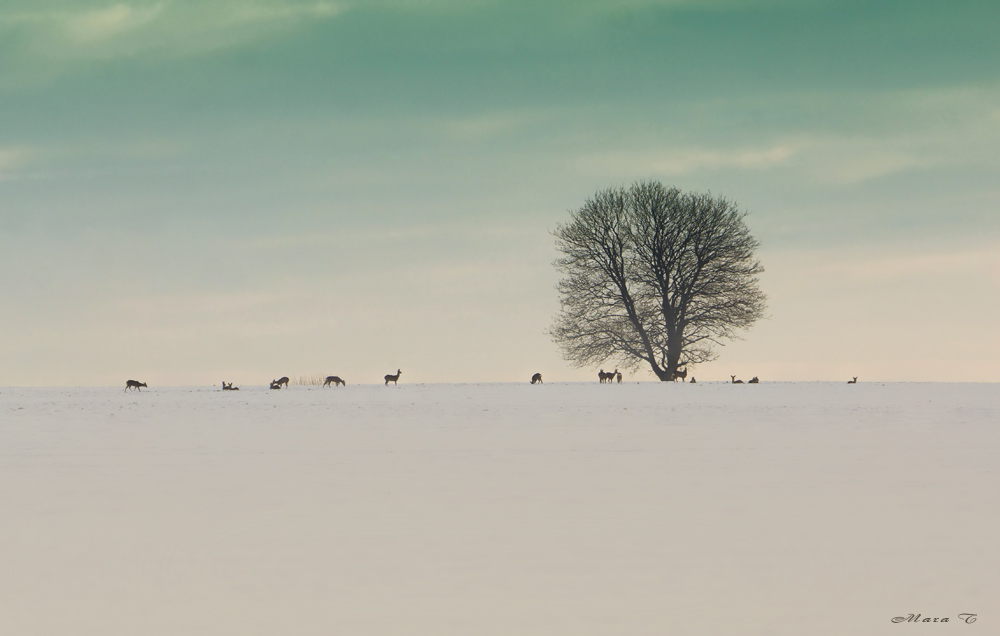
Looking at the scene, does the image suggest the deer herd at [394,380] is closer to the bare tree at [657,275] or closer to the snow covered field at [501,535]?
the bare tree at [657,275]

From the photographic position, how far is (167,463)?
11.6m

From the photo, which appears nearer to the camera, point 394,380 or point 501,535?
point 501,535

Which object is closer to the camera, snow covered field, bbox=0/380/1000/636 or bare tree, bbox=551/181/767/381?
snow covered field, bbox=0/380/1000/636

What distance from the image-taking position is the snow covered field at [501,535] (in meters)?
4.84

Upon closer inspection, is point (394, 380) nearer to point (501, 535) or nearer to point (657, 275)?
point (657, 275)

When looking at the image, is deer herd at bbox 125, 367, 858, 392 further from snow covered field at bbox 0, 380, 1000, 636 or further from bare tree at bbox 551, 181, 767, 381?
snow covered field at bbox 0, 380, 1000, 636

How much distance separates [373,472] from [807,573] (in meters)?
5.83

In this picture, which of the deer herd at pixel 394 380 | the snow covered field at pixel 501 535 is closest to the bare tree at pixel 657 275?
the deer herd at pixel 394 380

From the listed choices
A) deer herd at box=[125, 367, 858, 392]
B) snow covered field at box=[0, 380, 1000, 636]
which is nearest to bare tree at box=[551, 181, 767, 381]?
deer herd at box=[125, 367, 858, 392]

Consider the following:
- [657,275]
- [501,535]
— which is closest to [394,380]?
[657,275]

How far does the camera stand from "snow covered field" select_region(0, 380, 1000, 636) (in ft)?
15.9

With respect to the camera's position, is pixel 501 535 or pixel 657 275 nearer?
pixel 501 535

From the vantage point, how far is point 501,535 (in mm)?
6695

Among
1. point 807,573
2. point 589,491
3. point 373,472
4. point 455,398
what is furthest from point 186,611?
Answer: point 455,398
